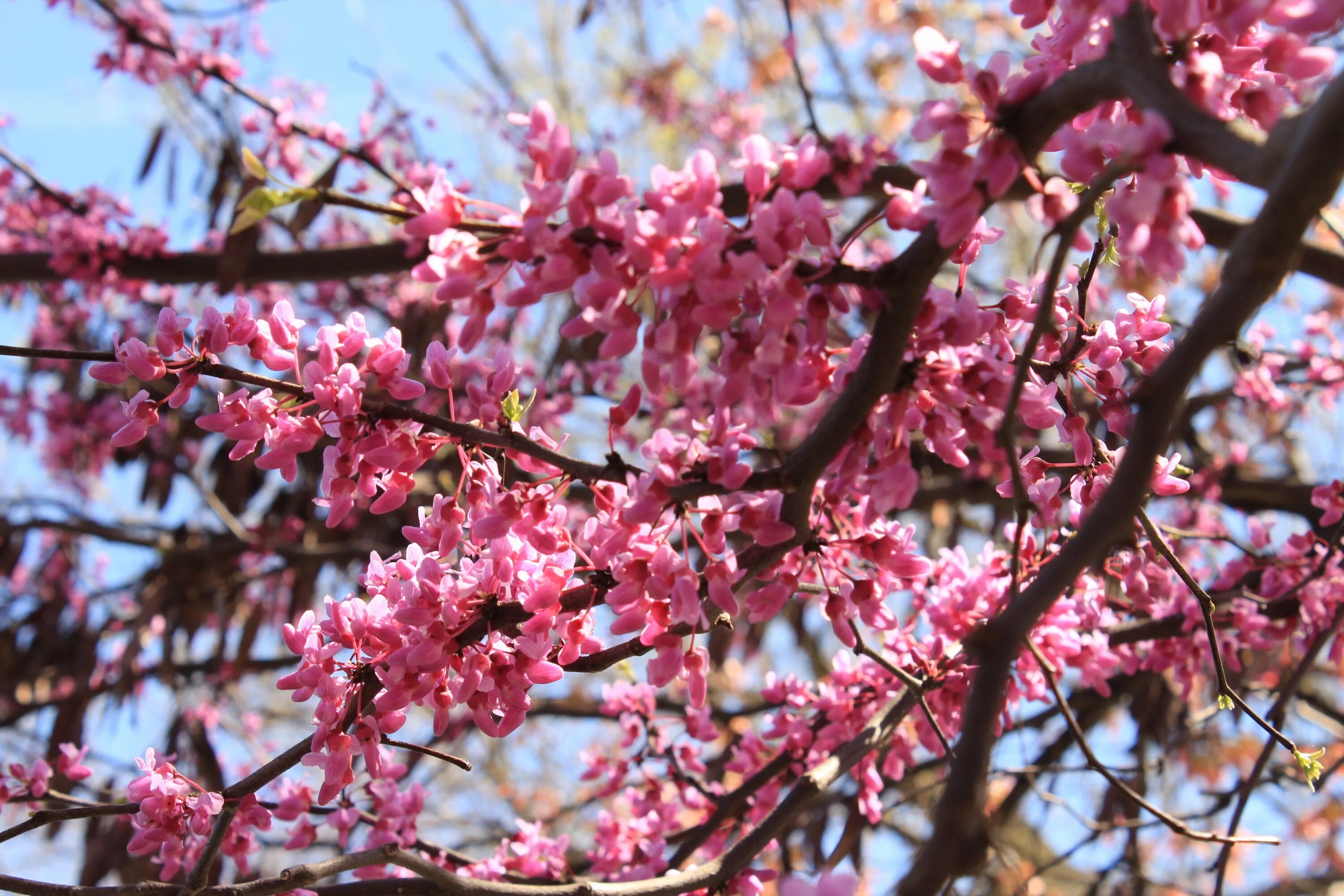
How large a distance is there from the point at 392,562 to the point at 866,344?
774mm

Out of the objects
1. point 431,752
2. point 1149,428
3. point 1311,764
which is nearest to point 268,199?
point 431,752

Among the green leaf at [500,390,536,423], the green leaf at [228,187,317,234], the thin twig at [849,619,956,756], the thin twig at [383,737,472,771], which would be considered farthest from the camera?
the thin twig at [849,619,956,756]

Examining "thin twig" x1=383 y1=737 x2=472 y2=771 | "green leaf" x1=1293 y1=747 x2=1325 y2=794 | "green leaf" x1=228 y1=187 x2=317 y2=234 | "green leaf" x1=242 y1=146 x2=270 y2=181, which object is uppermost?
"green leaf" x1=242 y1=146 x2=270 y2=181

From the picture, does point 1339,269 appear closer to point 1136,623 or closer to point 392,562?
point 1136,623

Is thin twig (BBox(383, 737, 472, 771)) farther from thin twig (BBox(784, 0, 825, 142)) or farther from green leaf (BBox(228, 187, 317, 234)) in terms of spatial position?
thin twig (BBox(784, 0, 825, 142))

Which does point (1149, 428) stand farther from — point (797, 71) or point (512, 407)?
point (797, 71)

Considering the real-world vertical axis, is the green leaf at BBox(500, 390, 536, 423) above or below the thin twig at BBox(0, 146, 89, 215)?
below

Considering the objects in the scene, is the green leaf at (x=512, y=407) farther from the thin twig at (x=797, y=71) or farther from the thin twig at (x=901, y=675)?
the thin twig at (x=797, y=71)

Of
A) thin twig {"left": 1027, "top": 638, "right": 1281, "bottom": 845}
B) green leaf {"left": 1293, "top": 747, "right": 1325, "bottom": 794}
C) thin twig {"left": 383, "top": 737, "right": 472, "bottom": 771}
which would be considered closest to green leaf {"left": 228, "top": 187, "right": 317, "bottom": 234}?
thin twig {"left": 383, "top": 737, "right": 472, "bottom": 771}

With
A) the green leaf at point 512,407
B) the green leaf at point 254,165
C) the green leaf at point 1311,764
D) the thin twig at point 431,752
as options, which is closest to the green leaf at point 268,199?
the green leaf at point 254,165

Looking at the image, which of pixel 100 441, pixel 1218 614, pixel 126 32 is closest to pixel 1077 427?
pixel 1218 614

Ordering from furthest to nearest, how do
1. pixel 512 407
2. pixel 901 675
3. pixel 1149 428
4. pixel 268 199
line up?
pixel 901 675, pixel 512 407, pixel 268 199, pixel 1149 428

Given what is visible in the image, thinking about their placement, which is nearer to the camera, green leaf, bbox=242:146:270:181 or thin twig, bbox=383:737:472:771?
green leaf, bbox=242:146:270:181

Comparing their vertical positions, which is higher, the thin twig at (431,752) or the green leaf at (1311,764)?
the green leaf at (1311,764)
